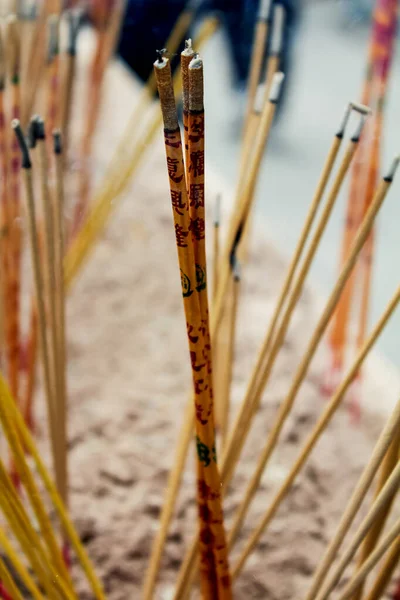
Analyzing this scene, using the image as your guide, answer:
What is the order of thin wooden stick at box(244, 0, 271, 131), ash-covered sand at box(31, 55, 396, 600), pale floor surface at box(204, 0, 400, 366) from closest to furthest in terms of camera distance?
thin wooden stick at box(244, 0, 271, 131), ash-covered sand at box(31, 55, 396, 600), pale floor surface at box(204, 0, 400, 366)

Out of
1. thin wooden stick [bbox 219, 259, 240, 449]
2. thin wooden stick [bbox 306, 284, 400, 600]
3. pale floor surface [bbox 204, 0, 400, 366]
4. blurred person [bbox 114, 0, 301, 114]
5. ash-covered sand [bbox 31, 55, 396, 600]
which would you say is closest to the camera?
thin wooden stick [bbox 306, 284, 400, 600]

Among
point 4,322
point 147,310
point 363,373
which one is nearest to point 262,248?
point 147,310

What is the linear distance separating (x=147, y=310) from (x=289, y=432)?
0.41 metres

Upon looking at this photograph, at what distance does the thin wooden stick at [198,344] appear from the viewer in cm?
30

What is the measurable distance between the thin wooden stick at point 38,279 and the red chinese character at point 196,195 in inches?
5.7

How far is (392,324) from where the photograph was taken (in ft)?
4.33

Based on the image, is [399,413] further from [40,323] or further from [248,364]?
[248,364]

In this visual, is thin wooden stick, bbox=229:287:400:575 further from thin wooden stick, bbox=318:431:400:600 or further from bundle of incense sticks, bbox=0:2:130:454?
bundle of incense sticks, bbox=0:2:130:454

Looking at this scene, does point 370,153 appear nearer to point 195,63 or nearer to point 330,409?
point 330,409

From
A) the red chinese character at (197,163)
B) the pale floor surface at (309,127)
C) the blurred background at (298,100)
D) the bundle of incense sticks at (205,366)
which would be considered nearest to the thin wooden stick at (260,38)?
the bundle of incense sticks at (205,366)

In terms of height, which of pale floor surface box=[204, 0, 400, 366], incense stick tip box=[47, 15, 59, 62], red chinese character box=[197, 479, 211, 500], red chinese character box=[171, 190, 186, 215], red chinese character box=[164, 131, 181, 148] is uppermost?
pale floor surface box=[204, 0, 400, 366]

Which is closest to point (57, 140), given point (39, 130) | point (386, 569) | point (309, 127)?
point (39, 130)

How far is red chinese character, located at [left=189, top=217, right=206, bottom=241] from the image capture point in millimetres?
346

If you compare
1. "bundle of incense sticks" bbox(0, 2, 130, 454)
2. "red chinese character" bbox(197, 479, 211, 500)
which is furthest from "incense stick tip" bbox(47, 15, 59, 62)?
"red chinese character" bbox(197, 479, 211, 500)
